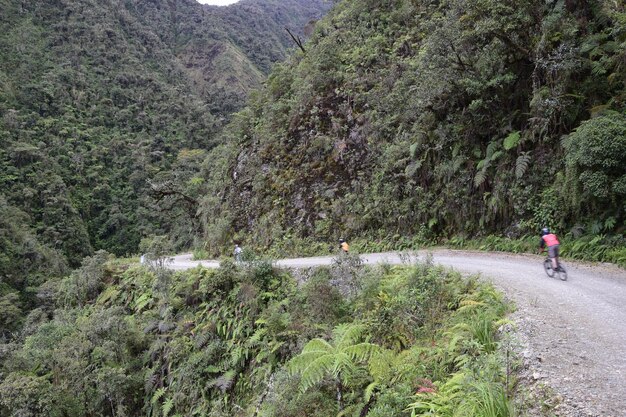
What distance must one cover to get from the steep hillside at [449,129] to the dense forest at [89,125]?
1609 cm

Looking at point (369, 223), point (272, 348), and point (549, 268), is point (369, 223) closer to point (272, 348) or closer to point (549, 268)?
point (272, 348)

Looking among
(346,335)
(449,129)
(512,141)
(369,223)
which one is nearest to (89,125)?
(369,223)

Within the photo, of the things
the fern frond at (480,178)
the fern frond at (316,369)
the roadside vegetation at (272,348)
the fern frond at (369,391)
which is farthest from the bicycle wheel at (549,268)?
the fern frond at (316,369)

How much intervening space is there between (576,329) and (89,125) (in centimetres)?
7158

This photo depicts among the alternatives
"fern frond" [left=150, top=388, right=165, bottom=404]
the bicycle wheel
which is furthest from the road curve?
"fern frond" [left=150, top=388, right=165, bottom=404]

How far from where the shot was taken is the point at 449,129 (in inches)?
604

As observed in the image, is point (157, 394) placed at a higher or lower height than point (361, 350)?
lower

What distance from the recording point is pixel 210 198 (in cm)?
2980

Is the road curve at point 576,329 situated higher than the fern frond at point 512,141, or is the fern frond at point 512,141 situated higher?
the fern frond at point 512,141

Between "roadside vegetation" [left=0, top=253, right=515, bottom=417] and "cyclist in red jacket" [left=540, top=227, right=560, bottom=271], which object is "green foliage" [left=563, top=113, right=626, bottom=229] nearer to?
"cyclist in red jacket" [left=540, top=227, right=560, bottom=271]

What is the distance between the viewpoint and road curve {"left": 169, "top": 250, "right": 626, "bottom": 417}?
4.20m

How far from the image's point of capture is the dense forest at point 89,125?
46.1 m

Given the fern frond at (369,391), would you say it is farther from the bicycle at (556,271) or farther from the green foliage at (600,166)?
the green foliage at (600,166)

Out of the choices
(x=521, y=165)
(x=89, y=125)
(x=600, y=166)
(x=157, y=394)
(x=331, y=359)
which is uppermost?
(x=89, y=125)
